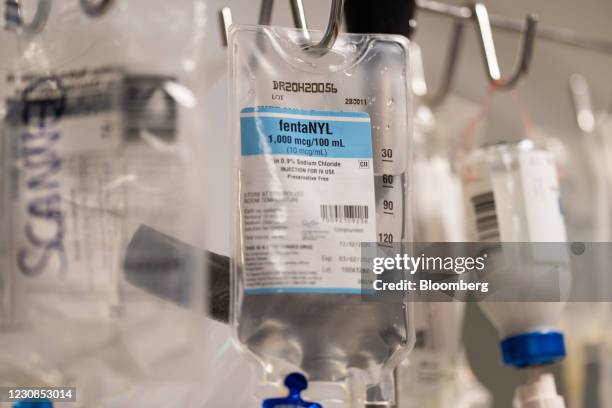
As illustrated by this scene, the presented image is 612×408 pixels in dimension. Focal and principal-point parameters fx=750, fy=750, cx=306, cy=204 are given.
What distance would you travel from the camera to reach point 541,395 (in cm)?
44

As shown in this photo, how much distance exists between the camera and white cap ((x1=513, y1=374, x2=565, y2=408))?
43 centimetres

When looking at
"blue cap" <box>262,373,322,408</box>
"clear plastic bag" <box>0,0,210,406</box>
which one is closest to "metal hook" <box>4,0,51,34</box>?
"clear plastic bag" <box>0,0,210,406</box>

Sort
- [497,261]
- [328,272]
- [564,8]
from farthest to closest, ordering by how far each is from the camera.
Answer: [564,8], [497,261], [328,272]

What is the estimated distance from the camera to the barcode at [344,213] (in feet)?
1.11

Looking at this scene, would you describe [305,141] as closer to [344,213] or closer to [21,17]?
[344,213]

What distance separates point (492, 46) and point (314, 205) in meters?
0.23

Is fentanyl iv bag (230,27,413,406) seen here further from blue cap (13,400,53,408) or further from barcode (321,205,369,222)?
blue cap (13,400,53,408)

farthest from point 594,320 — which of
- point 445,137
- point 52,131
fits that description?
point 52,131

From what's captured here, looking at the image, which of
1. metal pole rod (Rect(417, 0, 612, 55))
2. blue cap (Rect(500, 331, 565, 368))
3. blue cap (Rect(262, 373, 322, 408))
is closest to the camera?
blue cap (Rect(262, 373, 322, 408))

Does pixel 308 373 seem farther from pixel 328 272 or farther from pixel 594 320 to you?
pixel 594 320

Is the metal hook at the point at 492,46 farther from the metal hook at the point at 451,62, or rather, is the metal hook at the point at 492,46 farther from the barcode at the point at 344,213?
the barcode at the point at 344,213

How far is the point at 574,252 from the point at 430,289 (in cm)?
11

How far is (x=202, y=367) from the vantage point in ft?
1.58

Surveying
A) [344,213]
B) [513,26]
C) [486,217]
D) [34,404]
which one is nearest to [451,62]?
[513,26]
